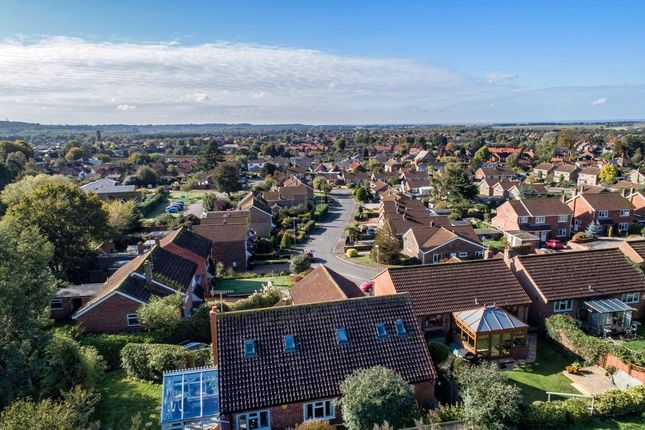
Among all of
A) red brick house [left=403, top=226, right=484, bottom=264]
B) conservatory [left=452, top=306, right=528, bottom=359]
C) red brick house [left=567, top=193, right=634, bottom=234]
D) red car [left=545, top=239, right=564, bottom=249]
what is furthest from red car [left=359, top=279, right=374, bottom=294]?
red brick house [left=567, top=193, right=634, bottom=234]

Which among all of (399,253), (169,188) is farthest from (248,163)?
(399,253)

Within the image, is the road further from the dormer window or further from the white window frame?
the dormer window

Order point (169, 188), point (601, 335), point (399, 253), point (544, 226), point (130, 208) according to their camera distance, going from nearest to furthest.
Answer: point (601, 335) → point (399, 253) → point (544, 226) → point (130, 208) → point (169, 188)

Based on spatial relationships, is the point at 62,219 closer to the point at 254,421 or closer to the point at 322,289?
the point at 322,289

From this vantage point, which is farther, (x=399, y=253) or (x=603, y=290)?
(x=399, y=253)

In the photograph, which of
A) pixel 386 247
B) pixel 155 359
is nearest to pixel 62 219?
pixel 155 359

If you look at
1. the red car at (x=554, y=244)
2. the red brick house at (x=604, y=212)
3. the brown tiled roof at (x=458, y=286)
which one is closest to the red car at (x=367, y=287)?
the brown tiled roof at (x=458, y=286)

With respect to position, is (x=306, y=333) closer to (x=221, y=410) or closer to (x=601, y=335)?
(x=221, y=410)

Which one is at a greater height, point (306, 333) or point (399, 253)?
point (306, 333)
